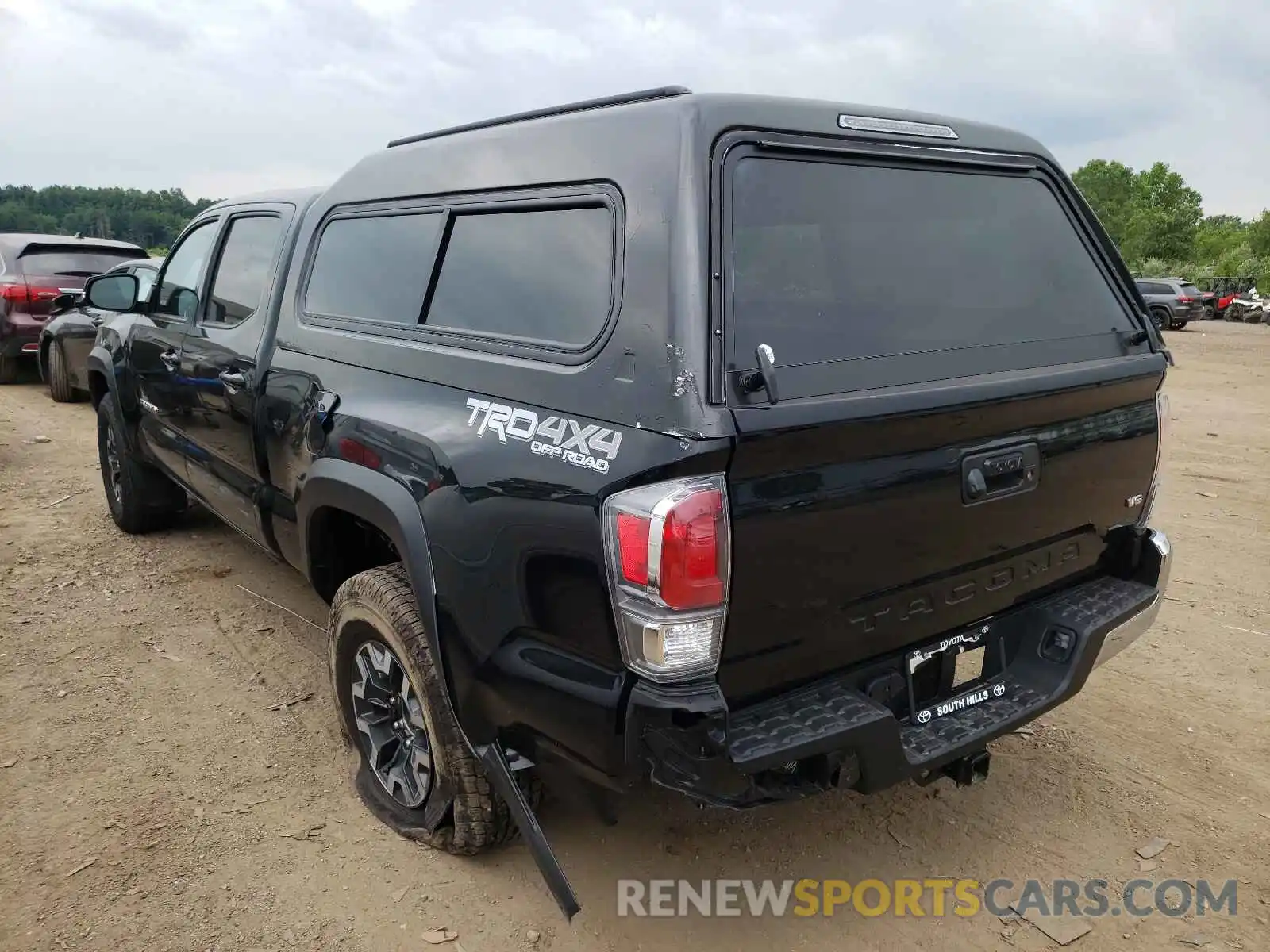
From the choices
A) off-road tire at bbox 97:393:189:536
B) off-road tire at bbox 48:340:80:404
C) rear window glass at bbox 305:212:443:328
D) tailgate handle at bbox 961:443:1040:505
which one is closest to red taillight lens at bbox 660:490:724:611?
tailgate handle at bbox 961:443:1040:505

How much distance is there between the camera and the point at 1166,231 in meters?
60.8

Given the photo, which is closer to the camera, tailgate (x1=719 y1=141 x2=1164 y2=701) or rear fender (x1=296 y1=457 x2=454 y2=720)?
tailgate (x1=719 y1=141 x2=1164 y2=701)

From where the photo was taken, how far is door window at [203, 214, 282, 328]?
3.72m

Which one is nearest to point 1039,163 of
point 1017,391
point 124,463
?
point 1017,391

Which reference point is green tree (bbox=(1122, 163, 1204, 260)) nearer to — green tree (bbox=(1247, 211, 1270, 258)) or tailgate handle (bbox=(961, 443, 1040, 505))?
green tree (bbox=(1247, 211, 1270, 258))

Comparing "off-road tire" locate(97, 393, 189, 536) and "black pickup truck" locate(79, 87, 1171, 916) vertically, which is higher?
"black pickup truck" locate(79, 87, 1171, 916)

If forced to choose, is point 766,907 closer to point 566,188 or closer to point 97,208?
point 566,188

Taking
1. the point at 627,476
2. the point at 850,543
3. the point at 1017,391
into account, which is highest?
the point at 1017,391

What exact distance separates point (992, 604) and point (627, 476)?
3.99 ft

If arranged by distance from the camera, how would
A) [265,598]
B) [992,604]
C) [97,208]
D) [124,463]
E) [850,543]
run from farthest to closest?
[97,208]
[124,463]
[265,598]
[992,604]
[850,543]

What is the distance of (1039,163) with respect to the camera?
114 inches

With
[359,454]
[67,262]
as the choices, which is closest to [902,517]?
[359,454]

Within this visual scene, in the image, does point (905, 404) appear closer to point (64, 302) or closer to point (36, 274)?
point (64, 302)

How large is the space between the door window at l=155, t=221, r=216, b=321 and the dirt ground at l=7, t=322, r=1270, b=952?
1434 mm
